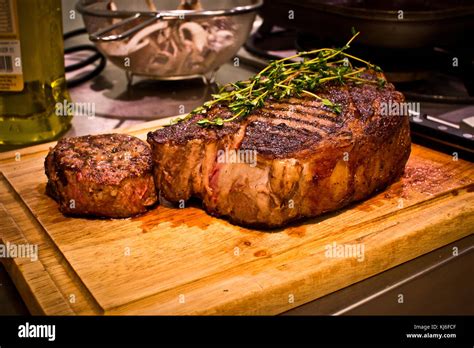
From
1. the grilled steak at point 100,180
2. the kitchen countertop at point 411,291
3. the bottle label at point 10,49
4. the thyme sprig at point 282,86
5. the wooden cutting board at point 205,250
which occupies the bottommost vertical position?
the kitchen countertop at point 411,291

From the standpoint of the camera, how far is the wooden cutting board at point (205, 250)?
4.06 ft

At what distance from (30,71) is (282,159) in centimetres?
92

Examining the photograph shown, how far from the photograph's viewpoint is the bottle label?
5.93 ft

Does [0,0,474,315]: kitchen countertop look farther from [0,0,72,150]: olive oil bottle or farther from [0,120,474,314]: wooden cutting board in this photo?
[0,0,72,150]: olive oil bottle

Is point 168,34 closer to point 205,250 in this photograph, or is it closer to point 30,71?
point 30,71

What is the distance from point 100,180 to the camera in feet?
4.86

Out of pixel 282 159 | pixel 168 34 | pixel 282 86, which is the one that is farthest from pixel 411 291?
pixel 168 34

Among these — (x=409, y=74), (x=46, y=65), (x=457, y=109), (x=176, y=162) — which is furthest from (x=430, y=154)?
(x=46, y=65)

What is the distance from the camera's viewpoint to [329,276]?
132 centimetres

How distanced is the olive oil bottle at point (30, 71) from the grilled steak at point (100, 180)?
41cm

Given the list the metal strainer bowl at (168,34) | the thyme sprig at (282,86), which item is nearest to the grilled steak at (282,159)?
the thyme sprig at (282,86)

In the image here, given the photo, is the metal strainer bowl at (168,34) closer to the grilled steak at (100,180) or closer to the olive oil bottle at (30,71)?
the olive oil bottle at (30,71)

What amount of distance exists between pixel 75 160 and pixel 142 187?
174 mm
